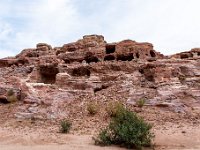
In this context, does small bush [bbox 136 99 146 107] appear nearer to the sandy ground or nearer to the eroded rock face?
the eroded rock face

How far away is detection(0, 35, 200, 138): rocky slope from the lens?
19.9 m

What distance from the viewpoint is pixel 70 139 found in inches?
624

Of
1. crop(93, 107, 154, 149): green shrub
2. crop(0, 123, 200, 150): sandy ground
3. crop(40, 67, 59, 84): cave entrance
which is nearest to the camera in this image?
crop(0, 123, 200, 150): sandy ground

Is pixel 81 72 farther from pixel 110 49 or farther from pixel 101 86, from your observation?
pixel 110 49

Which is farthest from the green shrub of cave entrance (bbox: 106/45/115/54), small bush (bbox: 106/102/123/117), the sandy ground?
cave entrance (bbox: 106/45/115/54)

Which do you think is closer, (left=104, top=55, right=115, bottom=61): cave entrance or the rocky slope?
the rocky slope

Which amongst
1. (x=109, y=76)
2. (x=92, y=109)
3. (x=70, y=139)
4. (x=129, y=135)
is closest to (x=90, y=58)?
(x=109, y=76)

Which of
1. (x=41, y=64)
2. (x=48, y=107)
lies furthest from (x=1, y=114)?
(x=41, y=64)

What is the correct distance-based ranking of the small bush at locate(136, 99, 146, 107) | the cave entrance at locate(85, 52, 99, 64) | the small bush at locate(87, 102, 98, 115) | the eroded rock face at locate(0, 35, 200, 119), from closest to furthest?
the small bush at locate(87, 102, 98, 115) → the small bush at locate(136, 99, 146, 107) → the eroded rock face at locate(0, 35, 200, 119) → the cave entrance at locate(85, 52, 99, 64)

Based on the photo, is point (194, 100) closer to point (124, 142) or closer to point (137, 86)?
point (137, 86)

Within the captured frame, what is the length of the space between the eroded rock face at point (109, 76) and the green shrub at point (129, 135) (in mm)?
5209

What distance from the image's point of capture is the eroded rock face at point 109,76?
69.4 ft

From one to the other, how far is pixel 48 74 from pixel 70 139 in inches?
492

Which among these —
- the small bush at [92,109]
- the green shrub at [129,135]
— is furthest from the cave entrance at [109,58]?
the green shrub at [129,135]
